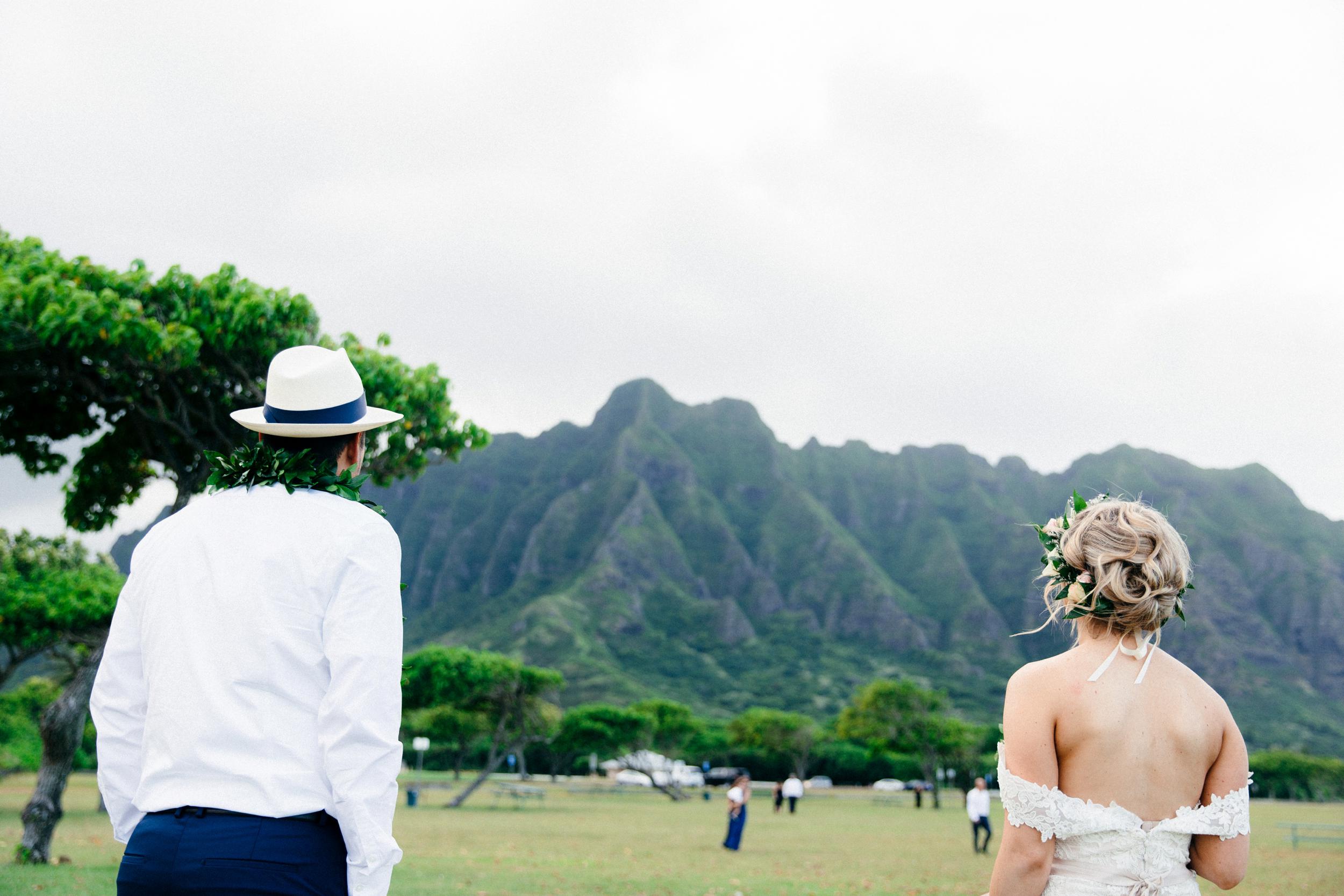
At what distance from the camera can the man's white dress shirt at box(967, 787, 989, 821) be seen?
2141 cm

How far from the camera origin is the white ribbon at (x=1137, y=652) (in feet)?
9.17

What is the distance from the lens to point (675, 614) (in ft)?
471

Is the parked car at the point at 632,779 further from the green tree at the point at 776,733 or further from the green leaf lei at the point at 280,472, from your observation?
the green leaf lei at the point at 280,472

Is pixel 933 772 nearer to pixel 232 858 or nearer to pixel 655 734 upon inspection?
pixel 655 734

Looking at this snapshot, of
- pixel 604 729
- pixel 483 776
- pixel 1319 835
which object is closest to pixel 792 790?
pixel 483 776

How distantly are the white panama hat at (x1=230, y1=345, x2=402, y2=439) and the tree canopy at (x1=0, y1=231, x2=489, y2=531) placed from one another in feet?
31.7

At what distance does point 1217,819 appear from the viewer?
2.82 metres

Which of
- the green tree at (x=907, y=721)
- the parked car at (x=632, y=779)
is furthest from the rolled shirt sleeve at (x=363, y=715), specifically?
the parked car at (x=632, y=779)

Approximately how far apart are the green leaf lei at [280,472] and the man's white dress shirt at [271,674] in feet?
0.39

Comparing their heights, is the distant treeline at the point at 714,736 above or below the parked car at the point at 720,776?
above

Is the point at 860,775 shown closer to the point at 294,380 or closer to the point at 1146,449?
the point at 294,380

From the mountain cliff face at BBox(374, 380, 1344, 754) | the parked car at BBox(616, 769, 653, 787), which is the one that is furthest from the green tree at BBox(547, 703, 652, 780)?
the mountain cliff face at BBox(374, 380, 1344, 754)

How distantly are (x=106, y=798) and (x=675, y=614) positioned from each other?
143 meters

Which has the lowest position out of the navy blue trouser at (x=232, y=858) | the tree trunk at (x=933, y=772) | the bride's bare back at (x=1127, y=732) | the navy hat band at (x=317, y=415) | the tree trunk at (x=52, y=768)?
the tree trunk at (x=933, y=772)
